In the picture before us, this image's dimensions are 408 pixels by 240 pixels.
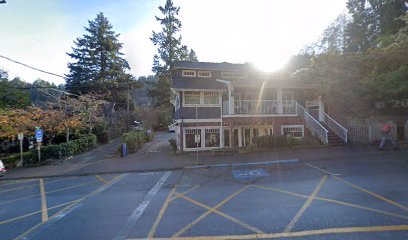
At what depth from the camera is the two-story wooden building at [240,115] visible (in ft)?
55.7

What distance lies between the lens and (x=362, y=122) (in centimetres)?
1759

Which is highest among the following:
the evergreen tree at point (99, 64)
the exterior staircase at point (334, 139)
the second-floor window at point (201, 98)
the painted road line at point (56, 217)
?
the evergreen tree at point (99, 64)

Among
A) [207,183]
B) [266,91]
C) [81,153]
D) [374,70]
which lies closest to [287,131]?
[266,91]

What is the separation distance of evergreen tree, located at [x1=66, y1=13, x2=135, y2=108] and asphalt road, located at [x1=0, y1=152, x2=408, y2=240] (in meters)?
31.8

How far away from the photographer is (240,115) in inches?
672

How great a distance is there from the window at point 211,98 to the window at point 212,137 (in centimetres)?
227

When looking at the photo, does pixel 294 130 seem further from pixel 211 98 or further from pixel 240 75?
pixel 240 75

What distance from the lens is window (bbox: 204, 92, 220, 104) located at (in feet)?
57.3

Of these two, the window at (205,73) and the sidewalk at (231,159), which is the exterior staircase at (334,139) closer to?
the sidewalk at (231,159)

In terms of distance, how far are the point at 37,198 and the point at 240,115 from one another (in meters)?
13.2

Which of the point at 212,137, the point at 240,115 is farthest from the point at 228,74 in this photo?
the point at 212,137

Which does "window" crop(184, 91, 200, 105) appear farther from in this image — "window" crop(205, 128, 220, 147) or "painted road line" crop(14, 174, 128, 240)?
"painted road line" crop(14, 174, 128, 240)

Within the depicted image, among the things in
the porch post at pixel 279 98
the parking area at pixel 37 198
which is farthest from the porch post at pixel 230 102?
the parking area at pixel 37 198

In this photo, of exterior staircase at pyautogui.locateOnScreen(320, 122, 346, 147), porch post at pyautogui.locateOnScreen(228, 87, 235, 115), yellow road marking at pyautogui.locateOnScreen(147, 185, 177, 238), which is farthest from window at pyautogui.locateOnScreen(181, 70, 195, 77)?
yellow road marking at pyautogui.locateOnScreen(147, 185, 177, 238)
